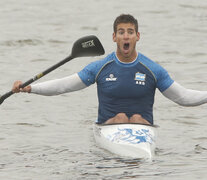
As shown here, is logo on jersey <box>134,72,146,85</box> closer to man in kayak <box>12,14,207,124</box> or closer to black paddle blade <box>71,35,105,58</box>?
man in kayak <box>12,14,207,124</box>

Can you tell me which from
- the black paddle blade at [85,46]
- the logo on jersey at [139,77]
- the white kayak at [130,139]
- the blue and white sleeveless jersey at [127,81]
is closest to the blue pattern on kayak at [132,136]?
the white kayak at [130,139]

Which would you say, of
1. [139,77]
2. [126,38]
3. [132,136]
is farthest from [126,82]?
[132,136]

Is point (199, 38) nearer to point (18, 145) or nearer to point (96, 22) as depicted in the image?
point (96, 22)

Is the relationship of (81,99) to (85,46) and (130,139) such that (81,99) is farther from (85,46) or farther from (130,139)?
(130,139)

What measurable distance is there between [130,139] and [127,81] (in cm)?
86

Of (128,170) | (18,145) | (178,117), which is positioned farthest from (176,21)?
(128,170)

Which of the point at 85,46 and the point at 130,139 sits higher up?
the point at 85,46

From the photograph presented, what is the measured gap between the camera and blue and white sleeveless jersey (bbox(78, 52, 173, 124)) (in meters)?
12.0

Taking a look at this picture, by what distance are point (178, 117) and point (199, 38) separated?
8.38 meters

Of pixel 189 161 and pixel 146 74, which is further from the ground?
pixel 146 74

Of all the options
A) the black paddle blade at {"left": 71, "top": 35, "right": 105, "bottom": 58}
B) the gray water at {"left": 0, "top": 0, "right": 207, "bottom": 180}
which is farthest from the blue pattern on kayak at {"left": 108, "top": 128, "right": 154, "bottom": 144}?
the black paddle blade at {"left": 71, "top": 35, "right": 105, "bottom": 58}

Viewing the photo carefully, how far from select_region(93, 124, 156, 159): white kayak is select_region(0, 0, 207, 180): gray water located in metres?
0.13

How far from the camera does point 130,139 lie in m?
11.7

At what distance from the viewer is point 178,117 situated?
15.9 metres
